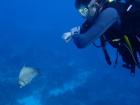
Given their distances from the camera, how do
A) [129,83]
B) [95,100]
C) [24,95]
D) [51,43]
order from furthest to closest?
[51,43]
[129,83]
[24,95]
[95,100]

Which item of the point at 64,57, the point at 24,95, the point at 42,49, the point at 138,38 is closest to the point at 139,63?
the point at 138,38

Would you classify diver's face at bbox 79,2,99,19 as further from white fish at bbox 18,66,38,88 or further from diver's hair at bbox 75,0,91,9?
white fish at bbox 18,66,38,88

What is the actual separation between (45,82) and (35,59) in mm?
4524

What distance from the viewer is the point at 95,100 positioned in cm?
1393

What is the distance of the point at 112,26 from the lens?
3543 mm

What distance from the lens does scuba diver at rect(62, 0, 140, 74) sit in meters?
3.39

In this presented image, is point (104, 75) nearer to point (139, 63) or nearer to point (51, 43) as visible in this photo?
point (51, 43)

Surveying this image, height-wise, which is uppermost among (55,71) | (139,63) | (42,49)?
(42,49)

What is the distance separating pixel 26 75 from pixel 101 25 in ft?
11.9

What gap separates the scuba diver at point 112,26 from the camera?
3.39 meters

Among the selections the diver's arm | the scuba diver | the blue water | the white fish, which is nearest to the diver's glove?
the scuba diver

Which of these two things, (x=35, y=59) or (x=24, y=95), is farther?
(x=35, y=59)

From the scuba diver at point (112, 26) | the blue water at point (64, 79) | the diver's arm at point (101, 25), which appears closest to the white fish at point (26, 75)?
the scuba diver at point (112, 26)

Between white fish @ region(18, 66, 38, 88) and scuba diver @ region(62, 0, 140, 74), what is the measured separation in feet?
8.96
